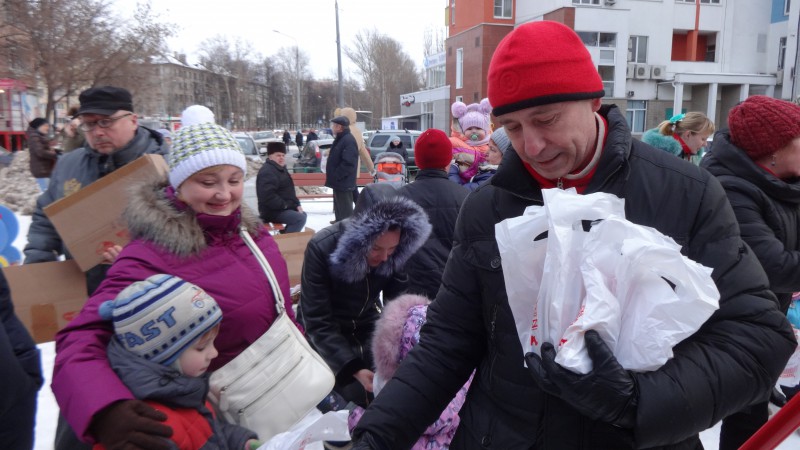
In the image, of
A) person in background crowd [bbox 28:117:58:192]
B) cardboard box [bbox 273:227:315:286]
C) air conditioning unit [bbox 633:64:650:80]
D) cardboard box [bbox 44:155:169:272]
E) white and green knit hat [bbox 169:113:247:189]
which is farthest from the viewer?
air conditioning unit [bbox 633:64:650:80]

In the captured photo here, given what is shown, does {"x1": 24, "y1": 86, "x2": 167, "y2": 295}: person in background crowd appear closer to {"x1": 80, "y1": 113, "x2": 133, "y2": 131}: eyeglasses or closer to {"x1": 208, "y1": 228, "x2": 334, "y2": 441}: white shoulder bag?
{"x1": 80, "y1": 113, "x2": 133, "y2": 131}: eyeglasses

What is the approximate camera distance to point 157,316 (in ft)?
5.08

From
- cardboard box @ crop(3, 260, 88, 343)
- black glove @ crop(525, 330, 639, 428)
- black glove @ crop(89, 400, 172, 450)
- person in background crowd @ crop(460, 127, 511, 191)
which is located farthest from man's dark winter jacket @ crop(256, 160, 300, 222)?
black glove @ crop(525, 330, 639, 428)

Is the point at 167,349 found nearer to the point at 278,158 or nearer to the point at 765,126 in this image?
the point at 765,126

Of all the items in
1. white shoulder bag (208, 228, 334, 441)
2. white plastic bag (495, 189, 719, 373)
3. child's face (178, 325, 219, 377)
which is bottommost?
white shoulder bag (208, 228, 334, 441)

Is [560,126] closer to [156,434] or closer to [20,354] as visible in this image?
[156,434]

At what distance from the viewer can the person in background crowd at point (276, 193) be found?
7156 millimetres

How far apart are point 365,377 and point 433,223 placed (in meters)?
1.23

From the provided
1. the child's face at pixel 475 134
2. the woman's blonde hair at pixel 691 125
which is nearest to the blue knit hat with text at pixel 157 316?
the woman's blonde hair at pixel 691 125

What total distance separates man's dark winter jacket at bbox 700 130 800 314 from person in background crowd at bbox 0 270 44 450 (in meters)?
2.84

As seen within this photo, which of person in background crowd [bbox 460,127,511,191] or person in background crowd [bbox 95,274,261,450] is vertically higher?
person in background crowd [bbox 460,127,511,191]

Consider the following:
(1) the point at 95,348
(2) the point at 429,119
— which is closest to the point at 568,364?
(1) the point at 95,348

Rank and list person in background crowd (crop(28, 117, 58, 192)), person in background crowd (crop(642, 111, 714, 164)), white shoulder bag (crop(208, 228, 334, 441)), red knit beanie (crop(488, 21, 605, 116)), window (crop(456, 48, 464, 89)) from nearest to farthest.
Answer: red knit beanie (crop(488, 21, 605, 116)) < white shoulder bag (crop(208, 228, 334, 441)) < person in background crowd (crop(642, 111, 714, 164)) < person in background crowd (crop(28, 117, 58, 192)) < window (crop(456, 48, 464, 89))

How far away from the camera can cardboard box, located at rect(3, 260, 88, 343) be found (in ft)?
8.52
